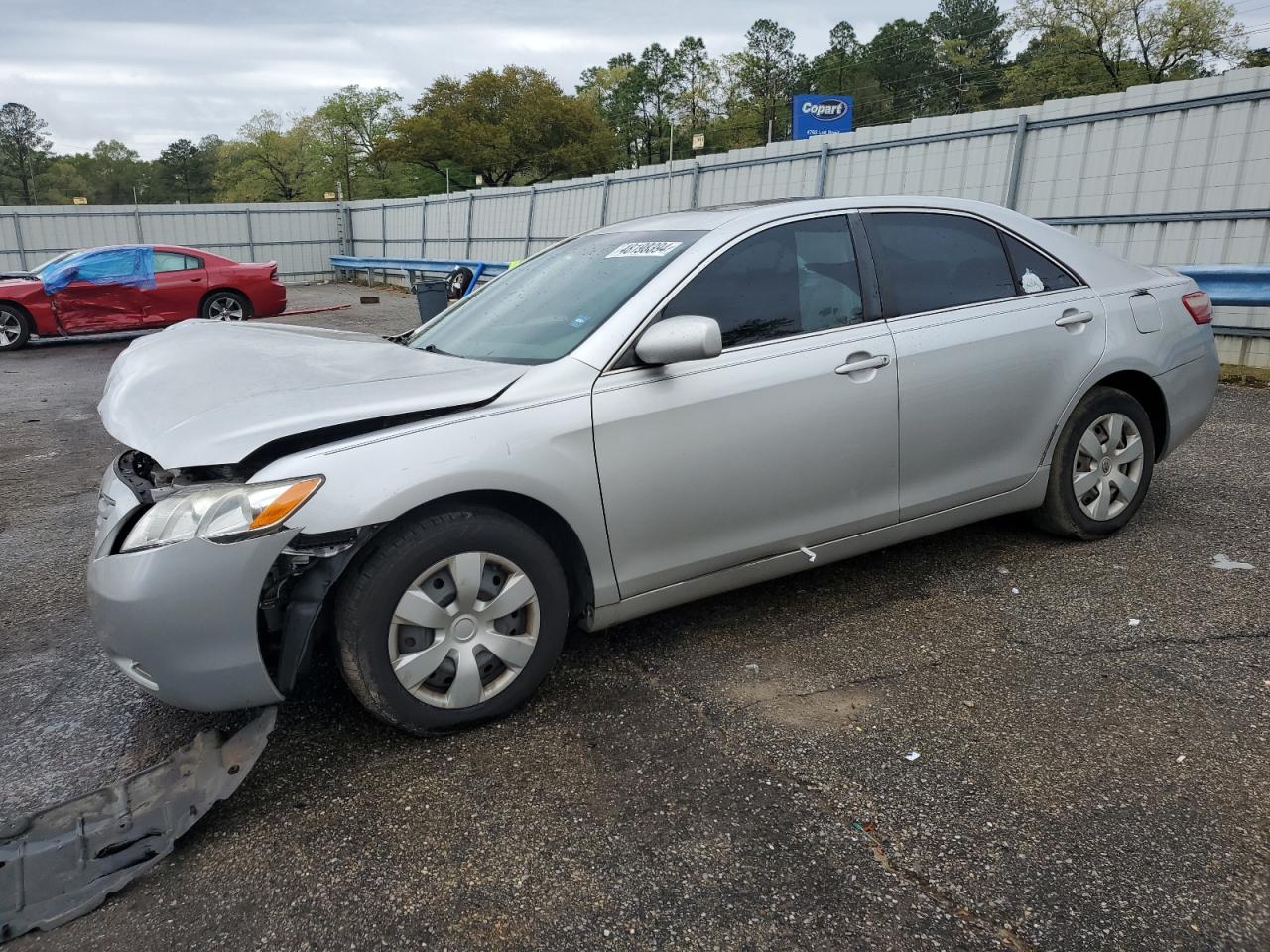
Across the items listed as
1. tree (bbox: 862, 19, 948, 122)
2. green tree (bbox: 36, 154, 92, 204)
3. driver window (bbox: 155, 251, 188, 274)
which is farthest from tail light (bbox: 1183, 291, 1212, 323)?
green tree (bbox: 36, 154, 92, 204)

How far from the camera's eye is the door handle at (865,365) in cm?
349

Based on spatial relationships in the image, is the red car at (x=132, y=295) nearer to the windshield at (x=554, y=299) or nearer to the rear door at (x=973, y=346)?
the windshield at (x=554, y=299)

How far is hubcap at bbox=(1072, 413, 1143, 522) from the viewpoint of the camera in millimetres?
4234

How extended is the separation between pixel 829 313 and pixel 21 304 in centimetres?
1408

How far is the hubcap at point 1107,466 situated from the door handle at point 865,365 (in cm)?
122

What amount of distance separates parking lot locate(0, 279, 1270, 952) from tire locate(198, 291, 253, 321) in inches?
473

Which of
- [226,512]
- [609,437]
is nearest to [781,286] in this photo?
[609,437]

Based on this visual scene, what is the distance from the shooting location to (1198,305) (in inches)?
179

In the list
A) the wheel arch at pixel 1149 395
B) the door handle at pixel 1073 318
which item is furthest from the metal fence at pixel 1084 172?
the door handle at pixel 1073 318

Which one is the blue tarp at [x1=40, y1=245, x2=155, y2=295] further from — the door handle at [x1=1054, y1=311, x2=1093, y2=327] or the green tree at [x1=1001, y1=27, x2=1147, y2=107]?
the green tree at [x1=1001, y1=27, x2=1147, y2=107]

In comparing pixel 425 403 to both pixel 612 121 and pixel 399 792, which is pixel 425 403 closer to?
pixel 399 792

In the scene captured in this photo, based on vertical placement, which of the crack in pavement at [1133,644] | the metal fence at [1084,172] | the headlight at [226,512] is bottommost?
the crack in pavement at [1133,644]

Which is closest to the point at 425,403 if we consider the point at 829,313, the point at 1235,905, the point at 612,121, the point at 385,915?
the point at 385,915

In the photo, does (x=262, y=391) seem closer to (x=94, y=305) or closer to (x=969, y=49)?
(x=94, y=305)
